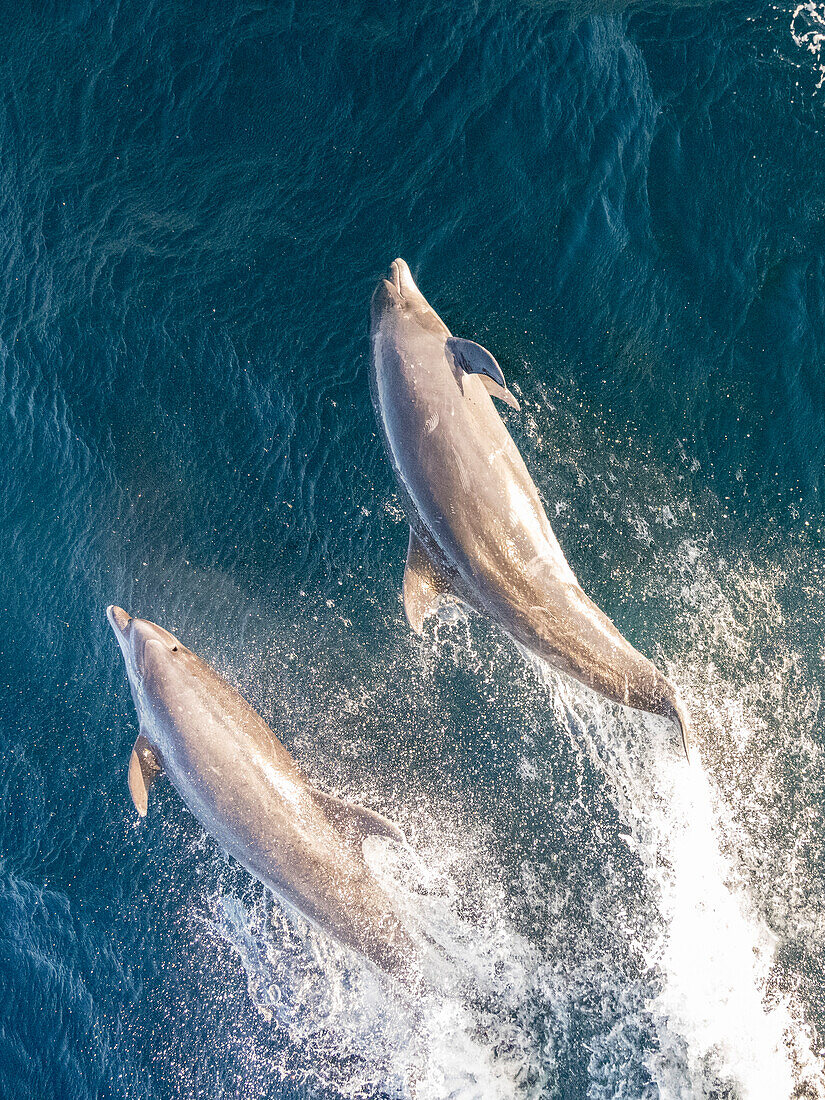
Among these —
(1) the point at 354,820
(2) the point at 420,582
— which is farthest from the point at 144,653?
(2) the point at 420,582

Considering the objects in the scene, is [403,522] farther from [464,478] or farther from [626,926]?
[626,926]

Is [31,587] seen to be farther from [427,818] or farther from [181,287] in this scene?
[427,818]

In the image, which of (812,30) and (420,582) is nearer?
(420,582)

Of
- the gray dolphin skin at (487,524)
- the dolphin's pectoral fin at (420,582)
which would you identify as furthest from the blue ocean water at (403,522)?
the gray dolphin skin at (487,524)

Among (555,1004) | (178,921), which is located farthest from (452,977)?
(178,921)

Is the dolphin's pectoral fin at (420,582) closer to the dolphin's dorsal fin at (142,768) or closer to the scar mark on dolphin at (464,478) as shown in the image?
the scar mark on dolphin at (464,478)

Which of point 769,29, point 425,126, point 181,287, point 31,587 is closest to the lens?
point 769,29

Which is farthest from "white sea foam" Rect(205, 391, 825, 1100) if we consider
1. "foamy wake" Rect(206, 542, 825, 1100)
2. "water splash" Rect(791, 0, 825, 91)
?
"water splash" Rect(791, 0, 825, 91)
